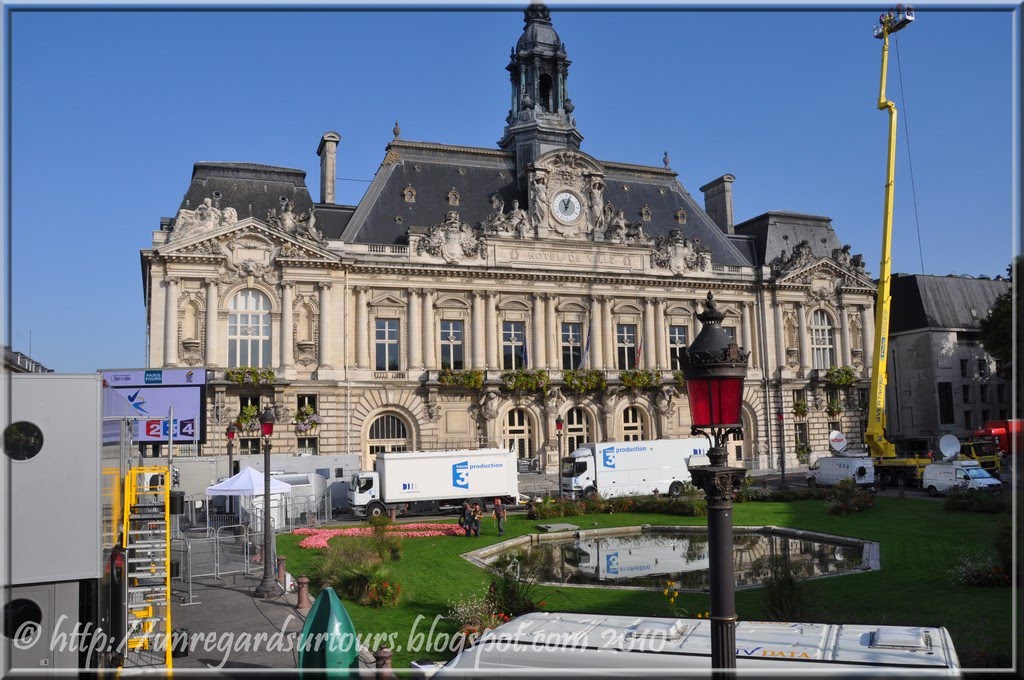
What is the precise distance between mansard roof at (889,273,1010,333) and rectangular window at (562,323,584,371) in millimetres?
30387

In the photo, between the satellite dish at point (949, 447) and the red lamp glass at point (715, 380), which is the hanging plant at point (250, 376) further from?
the red lamp glass at point (715, 380)

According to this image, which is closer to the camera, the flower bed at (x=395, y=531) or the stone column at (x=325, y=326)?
the flower bed at (x=395, y=531)

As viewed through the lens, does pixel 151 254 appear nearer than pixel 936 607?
No

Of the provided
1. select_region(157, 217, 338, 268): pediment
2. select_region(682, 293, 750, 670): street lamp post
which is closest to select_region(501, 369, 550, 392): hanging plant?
select_region(157, 217, 338, 268): pediment

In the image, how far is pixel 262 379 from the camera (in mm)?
42906

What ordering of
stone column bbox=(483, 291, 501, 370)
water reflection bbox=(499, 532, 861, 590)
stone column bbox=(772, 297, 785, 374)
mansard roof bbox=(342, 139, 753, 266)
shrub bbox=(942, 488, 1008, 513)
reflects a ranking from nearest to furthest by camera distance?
water reflection bbox=(499, 532, 861, 590), shrub bbox=(942, 488, 1008, 513), mansard roof bbox=(342, 139, 753, 266), stone column bbox=(483, 291, 501, 370), stone column bbox=(772, 297, 785, 374)

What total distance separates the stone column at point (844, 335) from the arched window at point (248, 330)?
4059 centimetres

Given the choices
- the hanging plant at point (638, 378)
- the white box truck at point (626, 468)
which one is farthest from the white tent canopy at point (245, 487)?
the hanging plant at point (638, 378)

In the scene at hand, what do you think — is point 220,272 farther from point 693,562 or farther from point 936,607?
point 936,607

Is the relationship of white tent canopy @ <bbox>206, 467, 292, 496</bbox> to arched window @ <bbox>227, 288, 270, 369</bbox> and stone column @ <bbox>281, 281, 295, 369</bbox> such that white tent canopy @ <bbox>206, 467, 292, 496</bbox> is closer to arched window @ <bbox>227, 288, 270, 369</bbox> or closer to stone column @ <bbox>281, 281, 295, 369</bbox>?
stone column @ <bbox>281, 281, 295, 369</bbox>

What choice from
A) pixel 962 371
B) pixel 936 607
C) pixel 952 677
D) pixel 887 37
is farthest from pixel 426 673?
pixel 962 371

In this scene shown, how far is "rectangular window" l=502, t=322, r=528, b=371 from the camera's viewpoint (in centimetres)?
5006

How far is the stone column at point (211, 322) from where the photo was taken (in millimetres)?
42938

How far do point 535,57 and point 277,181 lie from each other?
19.8 metres
